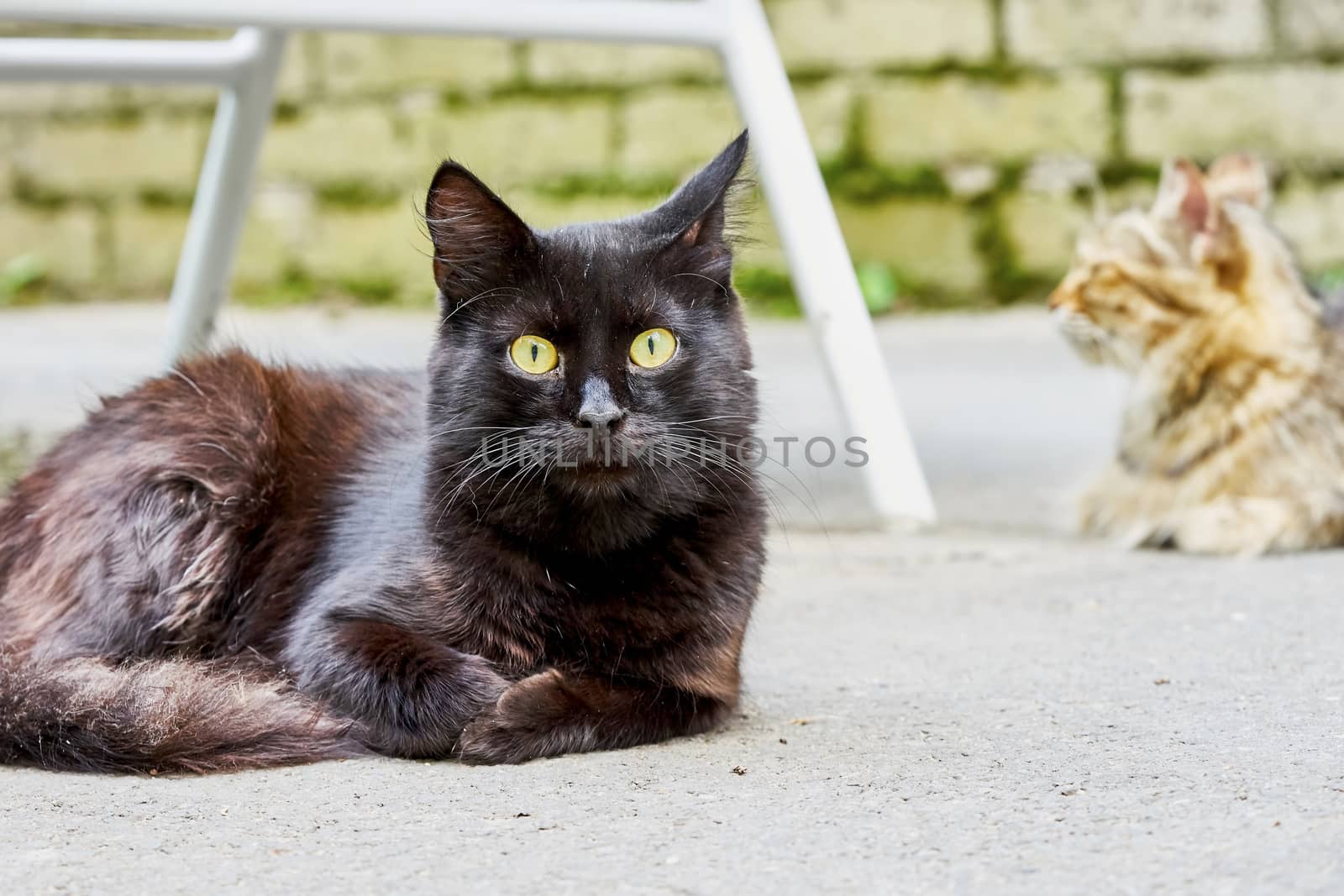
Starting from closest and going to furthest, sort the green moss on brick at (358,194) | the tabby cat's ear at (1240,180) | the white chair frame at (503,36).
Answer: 1. the white chair frame at (503,36)
2. the tabby cat's ear at (1240,180)
3. the green moss on brick at (358,194)

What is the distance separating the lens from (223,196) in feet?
10.8

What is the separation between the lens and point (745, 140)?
1940mm

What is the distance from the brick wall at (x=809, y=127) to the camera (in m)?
6.24

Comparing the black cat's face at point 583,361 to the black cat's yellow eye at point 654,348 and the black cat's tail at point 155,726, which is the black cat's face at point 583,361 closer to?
the black cat's yellow eye at point 654,348

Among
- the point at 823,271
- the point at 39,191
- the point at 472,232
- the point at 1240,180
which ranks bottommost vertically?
the point at 472,232

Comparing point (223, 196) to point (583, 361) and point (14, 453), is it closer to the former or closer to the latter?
point (14, 453)

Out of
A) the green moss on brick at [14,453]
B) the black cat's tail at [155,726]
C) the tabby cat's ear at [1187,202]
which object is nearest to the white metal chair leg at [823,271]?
the tabby cat's ear at [1187,202]

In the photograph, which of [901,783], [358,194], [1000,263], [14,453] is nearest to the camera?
[901,783]

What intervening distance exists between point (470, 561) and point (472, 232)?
42cm

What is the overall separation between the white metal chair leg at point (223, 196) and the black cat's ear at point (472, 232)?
1545mm

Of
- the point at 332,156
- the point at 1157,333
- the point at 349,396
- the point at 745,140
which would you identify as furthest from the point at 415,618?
the point at 332,156

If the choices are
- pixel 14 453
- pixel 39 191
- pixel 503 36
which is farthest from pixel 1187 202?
pixel 39 191

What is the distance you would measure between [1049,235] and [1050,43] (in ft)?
2.70

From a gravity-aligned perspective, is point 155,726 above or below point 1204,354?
below
